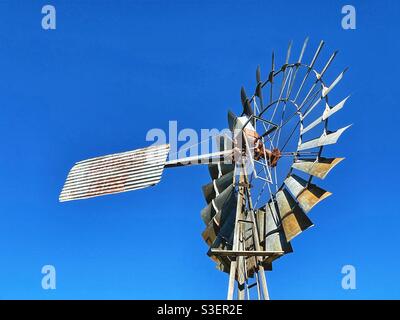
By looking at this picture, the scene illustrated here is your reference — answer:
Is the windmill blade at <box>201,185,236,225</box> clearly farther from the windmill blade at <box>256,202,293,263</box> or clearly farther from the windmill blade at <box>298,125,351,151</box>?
the windmill blade at <box>298,125,351,151</box>

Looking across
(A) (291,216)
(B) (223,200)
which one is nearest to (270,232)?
(A) (291,216)

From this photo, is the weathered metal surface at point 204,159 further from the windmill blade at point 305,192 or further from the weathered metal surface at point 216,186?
the windmill blade at point 305,192

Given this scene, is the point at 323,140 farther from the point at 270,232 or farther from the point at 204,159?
the point at 204,159

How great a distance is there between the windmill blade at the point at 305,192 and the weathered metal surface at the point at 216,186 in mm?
2217

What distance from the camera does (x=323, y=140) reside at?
11.2 m

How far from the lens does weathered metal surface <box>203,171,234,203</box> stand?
1379cm

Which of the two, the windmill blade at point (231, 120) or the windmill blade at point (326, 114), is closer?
the windmill blade at point (326, 114)

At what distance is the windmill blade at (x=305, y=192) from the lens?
10719 mm

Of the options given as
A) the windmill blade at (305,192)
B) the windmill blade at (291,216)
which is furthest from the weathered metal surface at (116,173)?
the windmill blade at (305,192)

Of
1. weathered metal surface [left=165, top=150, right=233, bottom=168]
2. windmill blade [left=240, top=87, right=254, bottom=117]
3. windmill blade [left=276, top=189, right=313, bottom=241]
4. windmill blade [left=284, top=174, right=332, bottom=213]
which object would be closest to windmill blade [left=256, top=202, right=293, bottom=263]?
windmill blade [left=276, top=189, right=313, bottom=241]

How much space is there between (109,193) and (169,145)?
2.16m
